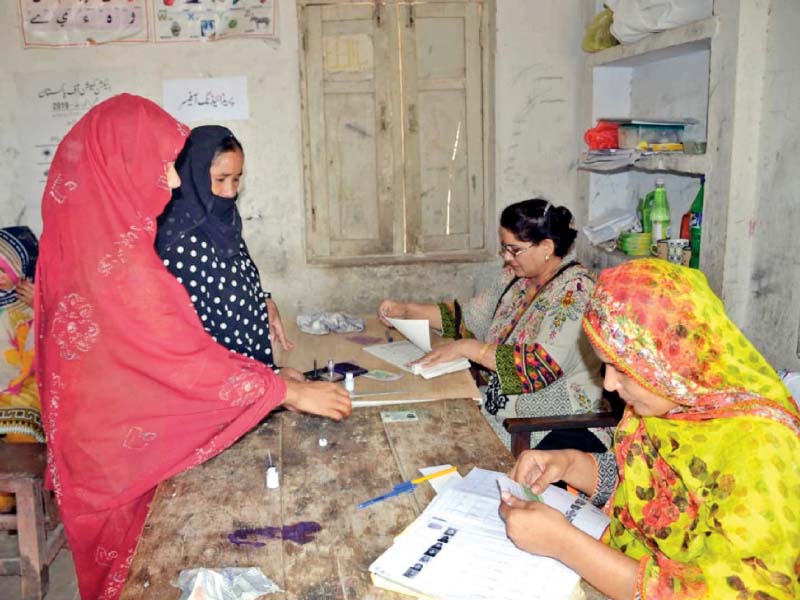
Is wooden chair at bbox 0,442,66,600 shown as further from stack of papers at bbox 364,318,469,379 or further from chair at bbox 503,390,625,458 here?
chair at bbox 503,390,625,458

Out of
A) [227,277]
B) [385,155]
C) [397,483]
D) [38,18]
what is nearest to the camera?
[397,483]

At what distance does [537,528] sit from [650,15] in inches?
102

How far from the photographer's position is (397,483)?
6.17 feet

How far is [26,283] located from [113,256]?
5.58 ft

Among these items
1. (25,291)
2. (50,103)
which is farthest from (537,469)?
(50,103)

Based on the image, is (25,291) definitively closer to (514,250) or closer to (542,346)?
(514,250)

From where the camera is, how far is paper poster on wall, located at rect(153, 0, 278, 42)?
160 inches

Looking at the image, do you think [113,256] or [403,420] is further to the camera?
[403,420]

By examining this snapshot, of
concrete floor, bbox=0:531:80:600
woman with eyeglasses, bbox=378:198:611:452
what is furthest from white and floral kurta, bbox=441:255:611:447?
concrete floor, bbox=0:531:80:600

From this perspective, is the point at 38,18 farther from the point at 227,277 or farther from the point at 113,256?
the point at 113,256

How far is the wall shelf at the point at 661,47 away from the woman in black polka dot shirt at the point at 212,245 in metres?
1.84

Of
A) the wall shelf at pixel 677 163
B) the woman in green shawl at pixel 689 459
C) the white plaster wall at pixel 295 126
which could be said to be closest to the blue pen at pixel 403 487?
the woman in green shawl at pixel 689 459

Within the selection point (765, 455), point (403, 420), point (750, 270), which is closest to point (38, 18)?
point (403, 420)

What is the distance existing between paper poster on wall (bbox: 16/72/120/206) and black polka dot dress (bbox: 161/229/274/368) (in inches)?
78.0
